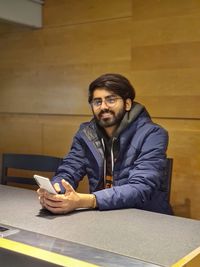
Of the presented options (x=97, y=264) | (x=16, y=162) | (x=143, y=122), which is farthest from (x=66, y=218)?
(x=16, y=162)

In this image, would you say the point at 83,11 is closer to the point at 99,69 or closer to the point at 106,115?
the point at 99,69

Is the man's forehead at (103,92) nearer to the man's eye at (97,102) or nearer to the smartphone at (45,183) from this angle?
the man's eye at (97,102)

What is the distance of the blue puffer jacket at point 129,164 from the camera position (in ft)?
5.44

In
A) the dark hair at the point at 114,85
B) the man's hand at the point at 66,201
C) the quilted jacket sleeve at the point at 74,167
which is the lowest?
the man's hand at the point at 66,201

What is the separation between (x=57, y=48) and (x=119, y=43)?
0.56 meters

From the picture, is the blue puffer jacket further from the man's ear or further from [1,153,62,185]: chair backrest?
[1,153,62,185]: chair backrest

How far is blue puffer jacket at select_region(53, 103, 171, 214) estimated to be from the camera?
166cm

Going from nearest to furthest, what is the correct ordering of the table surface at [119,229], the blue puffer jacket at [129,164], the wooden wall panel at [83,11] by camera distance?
the table surface at [119,229] → the blue puffer jacket at [129,164] → the wooden wall panel at [83,11]

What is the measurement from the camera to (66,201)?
1559 mm

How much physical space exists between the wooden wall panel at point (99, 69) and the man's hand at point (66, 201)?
101 centimetres

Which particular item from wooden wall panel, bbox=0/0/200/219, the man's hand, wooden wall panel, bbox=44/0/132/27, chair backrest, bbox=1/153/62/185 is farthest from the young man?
wooden wall panel, bbox=44/0/132/27

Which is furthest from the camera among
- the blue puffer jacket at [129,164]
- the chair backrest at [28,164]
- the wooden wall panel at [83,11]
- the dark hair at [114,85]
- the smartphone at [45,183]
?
the wooden wall panel at [83,11]

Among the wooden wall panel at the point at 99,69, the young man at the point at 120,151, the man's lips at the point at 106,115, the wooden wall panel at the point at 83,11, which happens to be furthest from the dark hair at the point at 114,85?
the wooden wall panel at the point at 83,11

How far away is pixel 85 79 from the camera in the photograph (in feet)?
9.34
